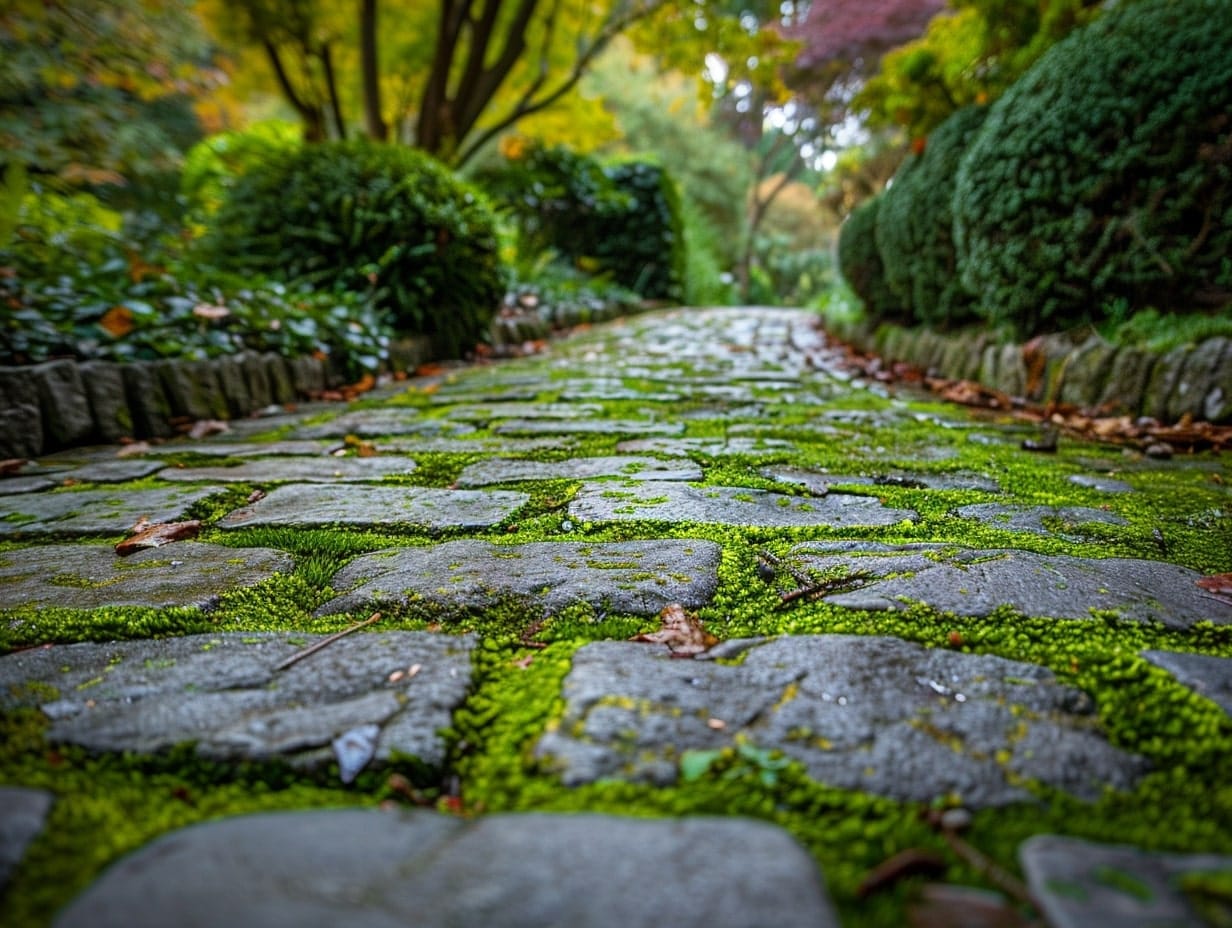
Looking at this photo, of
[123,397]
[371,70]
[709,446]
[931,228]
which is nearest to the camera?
[709,446]

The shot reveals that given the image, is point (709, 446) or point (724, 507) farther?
point (709, 446)

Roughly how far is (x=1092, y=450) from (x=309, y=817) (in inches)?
105

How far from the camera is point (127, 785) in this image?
0.70 metres

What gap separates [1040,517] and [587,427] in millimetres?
1678

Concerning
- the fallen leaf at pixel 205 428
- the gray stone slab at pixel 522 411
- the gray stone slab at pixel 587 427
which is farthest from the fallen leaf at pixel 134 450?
the gray stone slab at pixel 587 427

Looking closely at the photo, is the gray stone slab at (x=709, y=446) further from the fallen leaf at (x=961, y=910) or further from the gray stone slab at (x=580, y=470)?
the fallen leaf at (x=961, y=910)

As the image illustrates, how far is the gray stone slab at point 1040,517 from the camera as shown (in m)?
1.53

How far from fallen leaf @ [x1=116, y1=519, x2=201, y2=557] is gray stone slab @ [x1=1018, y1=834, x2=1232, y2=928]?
1718 millimetres

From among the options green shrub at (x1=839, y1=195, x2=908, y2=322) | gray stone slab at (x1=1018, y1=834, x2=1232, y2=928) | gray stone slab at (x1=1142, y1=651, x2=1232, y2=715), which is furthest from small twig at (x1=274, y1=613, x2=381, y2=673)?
green shrub at (x1=839, y1=195, x2=908, y2=322)

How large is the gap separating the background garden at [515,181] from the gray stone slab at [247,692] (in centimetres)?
224

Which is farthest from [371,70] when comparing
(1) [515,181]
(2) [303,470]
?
(2) [303,470]

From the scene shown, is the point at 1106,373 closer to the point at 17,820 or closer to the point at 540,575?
the point at 540,575

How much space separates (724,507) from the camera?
1702mm

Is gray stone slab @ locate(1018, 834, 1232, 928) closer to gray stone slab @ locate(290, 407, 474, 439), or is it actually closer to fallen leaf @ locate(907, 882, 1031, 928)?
fallen leaf @ locate(907, 882, 1031, 928)
